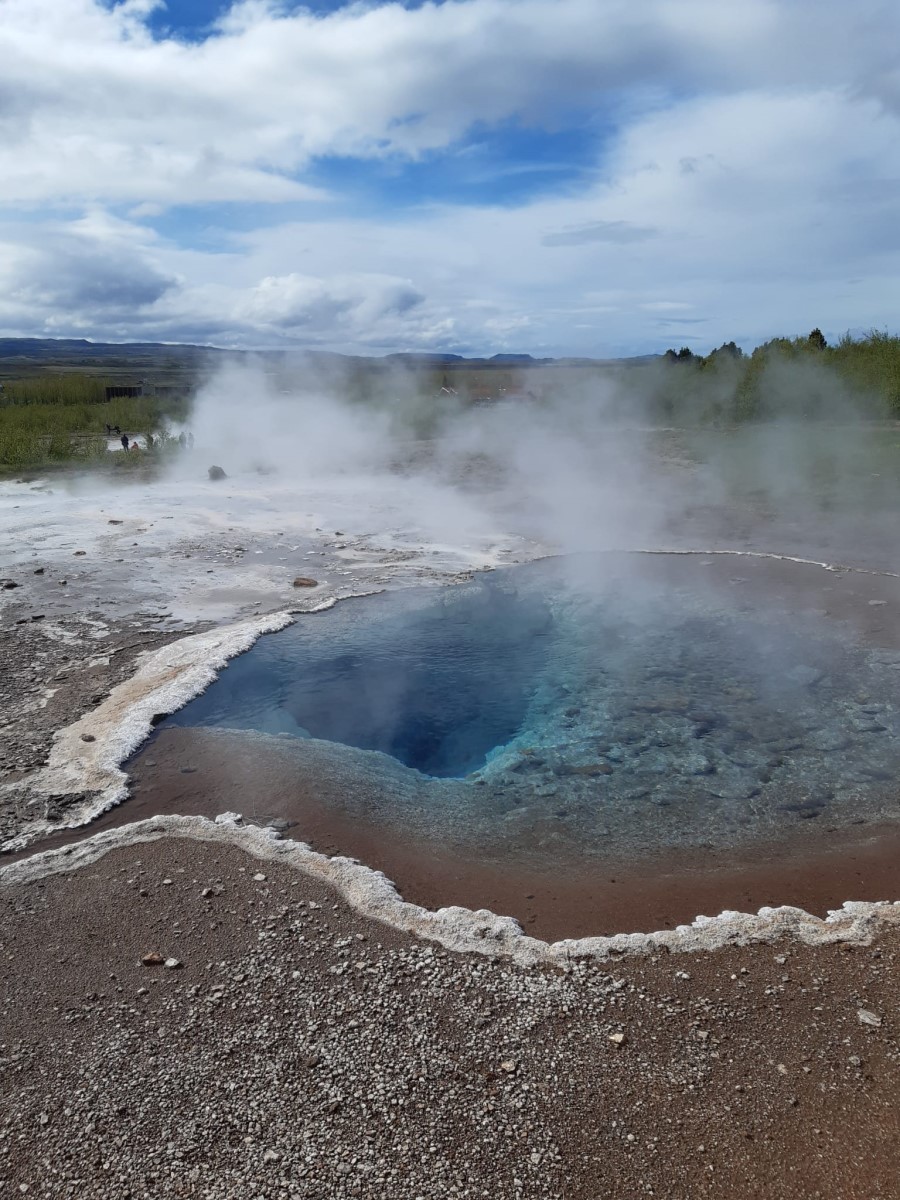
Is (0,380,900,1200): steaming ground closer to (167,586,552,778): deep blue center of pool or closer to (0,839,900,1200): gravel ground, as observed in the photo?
(0,839,900,1200): gravel ground

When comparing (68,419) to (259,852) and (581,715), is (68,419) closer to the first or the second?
(581,715)

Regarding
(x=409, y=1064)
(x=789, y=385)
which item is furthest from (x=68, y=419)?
(x=409, y=1064)

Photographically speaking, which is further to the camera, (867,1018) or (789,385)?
(789,385)

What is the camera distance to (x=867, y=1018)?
3.52m

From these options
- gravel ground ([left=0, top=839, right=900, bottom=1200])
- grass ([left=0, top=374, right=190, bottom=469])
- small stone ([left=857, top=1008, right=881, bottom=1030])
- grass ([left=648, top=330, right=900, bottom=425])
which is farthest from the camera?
grass ([left=648, top=330, right=900, bottom=425])

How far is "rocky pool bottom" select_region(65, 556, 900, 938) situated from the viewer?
4637mm

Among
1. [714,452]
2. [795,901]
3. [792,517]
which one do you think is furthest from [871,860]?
[714,452]

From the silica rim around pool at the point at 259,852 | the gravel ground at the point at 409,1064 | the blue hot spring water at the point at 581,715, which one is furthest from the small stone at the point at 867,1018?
A: the blue hot spring water at the point at 581,715

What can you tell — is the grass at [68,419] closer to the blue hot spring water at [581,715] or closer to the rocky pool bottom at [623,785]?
the blue hot spring water at [581,715]

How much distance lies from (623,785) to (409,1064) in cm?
296

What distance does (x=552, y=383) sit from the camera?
30.0 m

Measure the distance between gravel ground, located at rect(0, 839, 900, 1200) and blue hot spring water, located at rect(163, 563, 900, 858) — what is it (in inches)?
54.2

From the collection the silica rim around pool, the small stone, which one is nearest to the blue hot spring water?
the silica rim around pool

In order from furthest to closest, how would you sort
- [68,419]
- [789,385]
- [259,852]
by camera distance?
[68,419]
[789,385]
[259,852]
